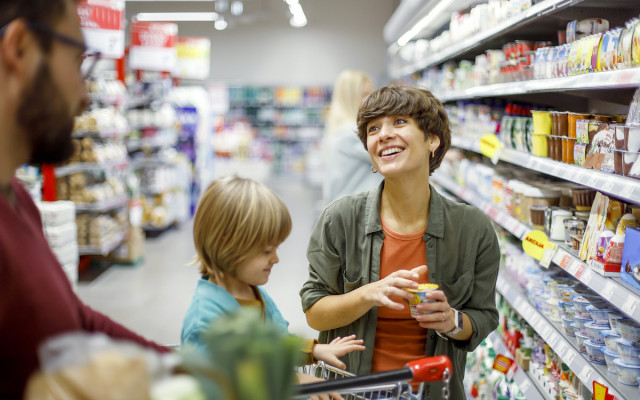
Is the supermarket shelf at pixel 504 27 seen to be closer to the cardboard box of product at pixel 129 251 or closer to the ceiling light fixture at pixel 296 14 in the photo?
the cardboard box of product at pixel 129 251

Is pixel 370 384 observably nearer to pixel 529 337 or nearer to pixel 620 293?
pixel 620 293

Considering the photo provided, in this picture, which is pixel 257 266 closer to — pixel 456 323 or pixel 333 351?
pixel 333 351

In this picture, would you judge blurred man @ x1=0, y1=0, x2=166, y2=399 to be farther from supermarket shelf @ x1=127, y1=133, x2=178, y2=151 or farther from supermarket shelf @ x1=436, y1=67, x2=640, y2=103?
supermarket shelf @ x1=127, y1=133, x2=178, y2=151

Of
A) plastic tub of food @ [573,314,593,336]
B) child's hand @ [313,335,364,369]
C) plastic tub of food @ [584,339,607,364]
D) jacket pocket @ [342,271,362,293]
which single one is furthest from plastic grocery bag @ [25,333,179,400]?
plastic tub of food @ [573,314,593,336]

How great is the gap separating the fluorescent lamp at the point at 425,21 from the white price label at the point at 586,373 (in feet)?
11.8

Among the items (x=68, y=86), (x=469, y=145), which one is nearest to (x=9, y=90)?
(x=68, y=86)

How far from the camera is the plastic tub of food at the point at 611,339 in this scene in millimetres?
2263

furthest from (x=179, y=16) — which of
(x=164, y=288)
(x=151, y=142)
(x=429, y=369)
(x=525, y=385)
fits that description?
(x=429, y=369)

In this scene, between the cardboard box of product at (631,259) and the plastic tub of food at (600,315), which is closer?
the cardboard box of product at (631,259)

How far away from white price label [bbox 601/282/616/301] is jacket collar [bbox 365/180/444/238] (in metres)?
0.63

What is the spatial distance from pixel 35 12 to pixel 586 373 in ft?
7.09

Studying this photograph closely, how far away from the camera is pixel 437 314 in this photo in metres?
1.74

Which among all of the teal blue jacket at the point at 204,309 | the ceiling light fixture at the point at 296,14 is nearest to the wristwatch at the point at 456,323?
the teal blue jacket at the point at 204,309

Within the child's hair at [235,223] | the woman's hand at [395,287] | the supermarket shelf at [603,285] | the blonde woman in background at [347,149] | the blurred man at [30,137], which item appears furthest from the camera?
the blonde woman in background at [347,149]
